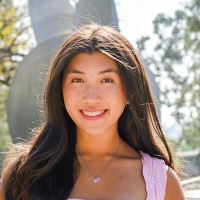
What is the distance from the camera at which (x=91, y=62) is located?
268 cm

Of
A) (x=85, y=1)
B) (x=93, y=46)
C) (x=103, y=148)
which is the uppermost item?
(x=85, y=1)

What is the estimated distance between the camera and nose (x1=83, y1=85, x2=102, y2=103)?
259cm

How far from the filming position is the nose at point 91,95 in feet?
8.50

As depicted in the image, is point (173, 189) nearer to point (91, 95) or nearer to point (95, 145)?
point (95, 145)

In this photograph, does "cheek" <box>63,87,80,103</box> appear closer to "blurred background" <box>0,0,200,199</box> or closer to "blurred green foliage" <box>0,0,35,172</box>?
"blurred background" <box>0,0,200,199</box>

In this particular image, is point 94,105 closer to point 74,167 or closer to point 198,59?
point 74,167

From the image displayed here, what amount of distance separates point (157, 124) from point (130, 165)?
0.27 meters

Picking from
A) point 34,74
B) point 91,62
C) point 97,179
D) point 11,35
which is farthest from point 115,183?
point 11,35

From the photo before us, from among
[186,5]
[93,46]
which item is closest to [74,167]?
[93,46]

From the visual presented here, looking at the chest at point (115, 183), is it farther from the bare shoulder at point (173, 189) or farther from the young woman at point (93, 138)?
the bare shoulder at point (173, 189)

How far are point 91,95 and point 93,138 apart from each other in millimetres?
311

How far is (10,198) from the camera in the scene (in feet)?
8.70

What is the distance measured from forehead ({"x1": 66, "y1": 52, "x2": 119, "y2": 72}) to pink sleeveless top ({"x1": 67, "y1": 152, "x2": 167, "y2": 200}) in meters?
0.48

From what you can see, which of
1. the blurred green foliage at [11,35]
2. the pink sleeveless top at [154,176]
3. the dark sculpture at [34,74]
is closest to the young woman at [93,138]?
the pink sleeveless top at [154,176]
